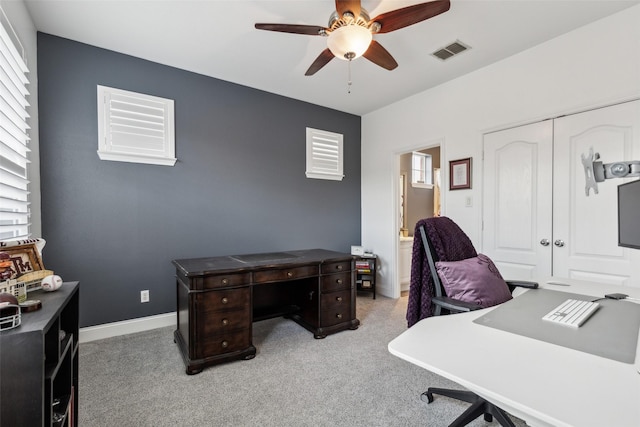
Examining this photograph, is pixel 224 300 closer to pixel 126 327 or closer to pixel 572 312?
pixel 126 327

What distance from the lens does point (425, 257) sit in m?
1.87

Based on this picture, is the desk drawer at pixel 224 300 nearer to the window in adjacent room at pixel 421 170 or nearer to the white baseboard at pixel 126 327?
the white baseboard at pixel 126 327

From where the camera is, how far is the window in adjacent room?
509cm

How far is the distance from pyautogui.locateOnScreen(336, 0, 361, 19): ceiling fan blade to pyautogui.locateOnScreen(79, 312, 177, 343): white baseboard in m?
3.09

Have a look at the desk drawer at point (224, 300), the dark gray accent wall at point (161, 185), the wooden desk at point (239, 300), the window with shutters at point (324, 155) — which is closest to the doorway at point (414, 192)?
the window with shutters at point (324, 155)

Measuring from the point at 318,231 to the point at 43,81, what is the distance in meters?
3.11

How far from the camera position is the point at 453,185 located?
3281 mm

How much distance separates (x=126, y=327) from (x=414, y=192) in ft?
14.7

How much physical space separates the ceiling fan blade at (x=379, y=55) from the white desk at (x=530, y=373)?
1953mm

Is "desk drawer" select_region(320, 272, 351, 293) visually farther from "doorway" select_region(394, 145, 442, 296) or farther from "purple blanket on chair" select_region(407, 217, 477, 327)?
"doorway" select_region(394, 145, 442, 296)

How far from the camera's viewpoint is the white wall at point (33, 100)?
2.05 m

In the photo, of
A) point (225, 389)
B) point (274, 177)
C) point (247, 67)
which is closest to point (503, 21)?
point (247, 67)

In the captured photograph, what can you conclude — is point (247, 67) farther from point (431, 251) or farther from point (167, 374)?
point (167, 374)

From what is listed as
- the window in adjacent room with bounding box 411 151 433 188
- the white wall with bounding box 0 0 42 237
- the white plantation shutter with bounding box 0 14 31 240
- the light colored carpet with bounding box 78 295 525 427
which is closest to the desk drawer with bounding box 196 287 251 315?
the light colored carpet with bounding box 78 295 525 427
